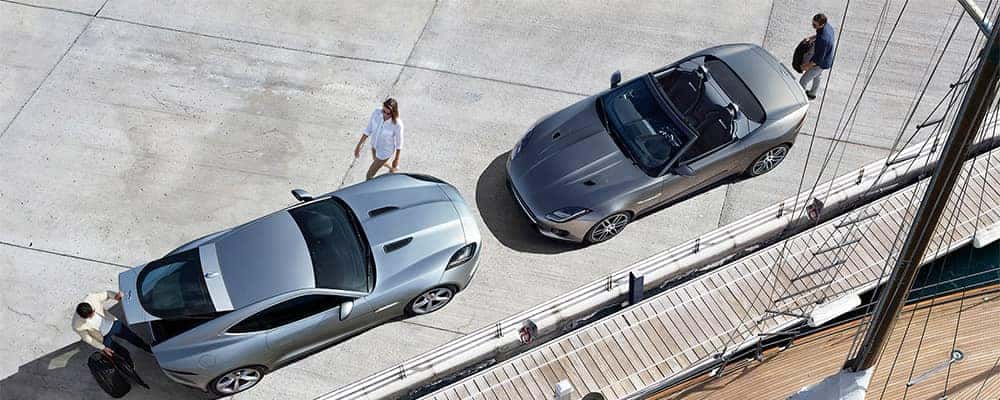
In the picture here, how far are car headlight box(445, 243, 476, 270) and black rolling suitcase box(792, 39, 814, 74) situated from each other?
206 inches

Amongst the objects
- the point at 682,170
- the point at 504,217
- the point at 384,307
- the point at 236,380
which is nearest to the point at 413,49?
the point at 504,217

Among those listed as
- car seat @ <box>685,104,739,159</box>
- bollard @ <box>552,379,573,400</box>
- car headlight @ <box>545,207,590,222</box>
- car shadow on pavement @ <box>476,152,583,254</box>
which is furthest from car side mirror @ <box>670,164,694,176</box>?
bollard @ <box>552,379,573,400</box>

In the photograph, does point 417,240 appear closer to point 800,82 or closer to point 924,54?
point 800,82

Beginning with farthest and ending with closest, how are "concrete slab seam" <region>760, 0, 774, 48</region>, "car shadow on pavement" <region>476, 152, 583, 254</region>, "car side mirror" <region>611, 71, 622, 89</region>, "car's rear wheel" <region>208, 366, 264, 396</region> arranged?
"concrete slab seam" <region>760, 0, 774, 48</region> → "car side mirror" <region>611, 71, 622, 89</region> → "car shadow on pavement" <region>476, 152, 583, 254</region> → "car's rear wheel" <region>208, 366, 264, 396</region>

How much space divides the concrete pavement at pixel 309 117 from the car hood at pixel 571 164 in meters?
0.72

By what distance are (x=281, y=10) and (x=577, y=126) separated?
5.36 meters

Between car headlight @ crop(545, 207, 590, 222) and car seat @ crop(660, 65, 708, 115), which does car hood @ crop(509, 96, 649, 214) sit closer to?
car headlight @ crop(545, 207, 590, 222)

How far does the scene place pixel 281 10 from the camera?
14.6 m

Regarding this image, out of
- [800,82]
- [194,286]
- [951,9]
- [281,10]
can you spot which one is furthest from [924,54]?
[194,286]

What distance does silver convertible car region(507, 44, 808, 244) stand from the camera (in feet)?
36.9

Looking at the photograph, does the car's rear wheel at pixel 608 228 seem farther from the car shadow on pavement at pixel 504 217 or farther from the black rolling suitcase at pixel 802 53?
the black rolling suitcase at pixel 802 53

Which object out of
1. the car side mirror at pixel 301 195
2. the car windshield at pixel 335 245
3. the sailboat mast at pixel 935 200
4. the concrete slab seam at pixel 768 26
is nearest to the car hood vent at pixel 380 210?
the car windshield at pixel 335 245

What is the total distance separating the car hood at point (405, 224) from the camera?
10.5 meters

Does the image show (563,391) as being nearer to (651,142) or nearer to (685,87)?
(651,142)
